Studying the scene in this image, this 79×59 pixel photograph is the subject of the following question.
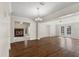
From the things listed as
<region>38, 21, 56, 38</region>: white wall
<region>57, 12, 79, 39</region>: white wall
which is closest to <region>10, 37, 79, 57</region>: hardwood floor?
<region>38, 21, 56, 38</region>: white wall

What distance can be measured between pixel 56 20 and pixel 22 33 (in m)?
0.80

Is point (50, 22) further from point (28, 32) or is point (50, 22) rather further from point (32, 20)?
point (28, 32)

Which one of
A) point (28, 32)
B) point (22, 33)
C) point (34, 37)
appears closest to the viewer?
point (22, 33)

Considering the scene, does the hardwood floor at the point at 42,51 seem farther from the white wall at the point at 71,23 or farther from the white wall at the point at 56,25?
the white wall at the point at 71,23

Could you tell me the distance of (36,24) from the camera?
5.94ft

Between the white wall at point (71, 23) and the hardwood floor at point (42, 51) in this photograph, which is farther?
the hardwood floor at point (42, 51)

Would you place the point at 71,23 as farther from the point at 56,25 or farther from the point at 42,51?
Result: the point at 42,51

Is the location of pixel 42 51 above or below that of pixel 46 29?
below

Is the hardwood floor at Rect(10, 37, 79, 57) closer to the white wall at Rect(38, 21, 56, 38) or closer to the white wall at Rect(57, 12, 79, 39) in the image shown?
the white wall at Rect(38, 21, 56, 38)

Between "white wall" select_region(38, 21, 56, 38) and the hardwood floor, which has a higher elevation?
"white wall" select_region(38, 21, 56, 38)

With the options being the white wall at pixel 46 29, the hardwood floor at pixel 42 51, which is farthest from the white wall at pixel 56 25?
the hardwood floor at pixel 42 51

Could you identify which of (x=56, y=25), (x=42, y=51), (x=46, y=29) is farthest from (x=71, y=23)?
Answer: (x=42, y=51)

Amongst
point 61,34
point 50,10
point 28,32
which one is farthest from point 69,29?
point 28,32

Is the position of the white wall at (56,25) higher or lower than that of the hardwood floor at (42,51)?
higher
